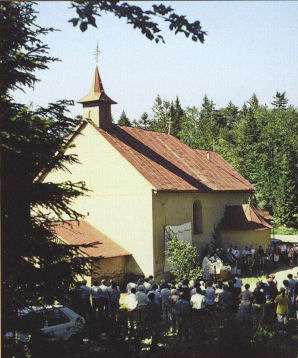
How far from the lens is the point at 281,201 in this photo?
187ft

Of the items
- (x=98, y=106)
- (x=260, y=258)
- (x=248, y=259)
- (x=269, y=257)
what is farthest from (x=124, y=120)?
(x=248, y=259)

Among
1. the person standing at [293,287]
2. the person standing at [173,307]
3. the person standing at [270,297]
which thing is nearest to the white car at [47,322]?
the person standing at [173,307]

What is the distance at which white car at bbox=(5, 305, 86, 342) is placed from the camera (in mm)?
9328

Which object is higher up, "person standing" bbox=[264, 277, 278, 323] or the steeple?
the steeple

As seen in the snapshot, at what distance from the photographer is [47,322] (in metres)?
11.6

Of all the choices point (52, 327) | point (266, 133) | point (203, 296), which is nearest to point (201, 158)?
point (203, 296)

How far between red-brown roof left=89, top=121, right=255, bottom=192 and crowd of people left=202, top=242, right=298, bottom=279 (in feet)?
14.7

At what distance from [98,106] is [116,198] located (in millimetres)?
6085

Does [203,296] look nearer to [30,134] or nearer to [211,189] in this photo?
[30,134]

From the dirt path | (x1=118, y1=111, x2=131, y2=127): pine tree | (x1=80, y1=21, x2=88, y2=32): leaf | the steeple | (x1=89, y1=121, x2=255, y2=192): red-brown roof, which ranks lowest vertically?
the dirt path

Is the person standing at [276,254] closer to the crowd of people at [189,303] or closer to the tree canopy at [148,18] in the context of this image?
the crowd of people at [189,303]

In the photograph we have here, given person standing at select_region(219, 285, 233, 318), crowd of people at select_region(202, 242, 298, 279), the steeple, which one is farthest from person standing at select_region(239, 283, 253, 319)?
the steeple

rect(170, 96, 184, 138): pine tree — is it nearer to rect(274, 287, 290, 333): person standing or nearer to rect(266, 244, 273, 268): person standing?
rect(266, 244, 273, 268): person standing

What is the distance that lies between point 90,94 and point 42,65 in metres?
16.8
